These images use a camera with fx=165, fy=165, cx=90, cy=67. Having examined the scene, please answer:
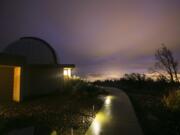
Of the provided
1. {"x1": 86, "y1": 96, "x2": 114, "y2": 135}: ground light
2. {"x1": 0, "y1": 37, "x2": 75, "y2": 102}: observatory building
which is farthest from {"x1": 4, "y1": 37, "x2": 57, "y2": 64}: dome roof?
{"x1": 86, "y1": 96, "x2": 114, "y2": 135}: ground light

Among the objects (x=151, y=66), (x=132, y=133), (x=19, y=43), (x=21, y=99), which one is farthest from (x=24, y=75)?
(x=151, y=66)

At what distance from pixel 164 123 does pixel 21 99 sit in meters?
9.55

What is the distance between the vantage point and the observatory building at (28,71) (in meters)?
12.0

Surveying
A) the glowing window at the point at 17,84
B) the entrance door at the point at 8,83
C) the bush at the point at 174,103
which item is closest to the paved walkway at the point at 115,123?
the bush at the point at 174,103

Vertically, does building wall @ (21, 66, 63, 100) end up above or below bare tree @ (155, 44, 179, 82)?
below

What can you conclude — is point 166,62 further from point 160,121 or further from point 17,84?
point 17,84

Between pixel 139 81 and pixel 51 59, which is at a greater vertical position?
pixel 51 59

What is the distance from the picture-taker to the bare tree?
76.5ft

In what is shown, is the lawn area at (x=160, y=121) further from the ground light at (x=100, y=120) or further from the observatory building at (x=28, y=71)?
the observatory building at (x=28, y=71)

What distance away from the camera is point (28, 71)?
13.0 m

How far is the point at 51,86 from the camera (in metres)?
15.1

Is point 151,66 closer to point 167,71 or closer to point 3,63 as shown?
point 167,71

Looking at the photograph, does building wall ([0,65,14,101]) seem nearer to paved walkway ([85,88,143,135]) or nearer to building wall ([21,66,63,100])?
building wall ([21,66,63,100])

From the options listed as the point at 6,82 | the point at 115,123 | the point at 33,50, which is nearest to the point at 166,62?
the point at 33,50
